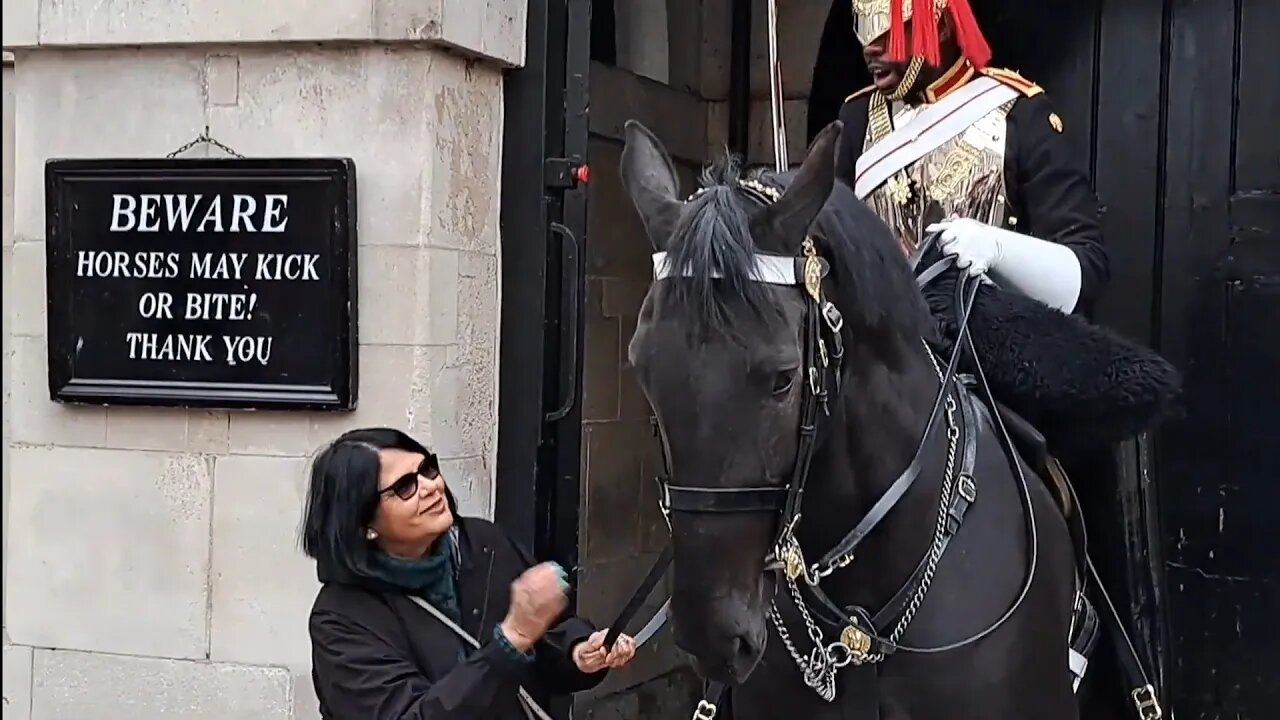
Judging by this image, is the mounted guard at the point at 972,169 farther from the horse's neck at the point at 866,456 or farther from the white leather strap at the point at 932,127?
the horse's neck at the point at 866,456

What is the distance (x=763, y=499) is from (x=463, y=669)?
721mm

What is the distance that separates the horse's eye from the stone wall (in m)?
1.84

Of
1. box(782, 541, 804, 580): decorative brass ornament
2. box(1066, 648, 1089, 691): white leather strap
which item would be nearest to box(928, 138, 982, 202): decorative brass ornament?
box(1066, 648, 1089, 691): white leather strap

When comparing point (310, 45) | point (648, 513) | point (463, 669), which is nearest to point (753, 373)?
point (463, 669)

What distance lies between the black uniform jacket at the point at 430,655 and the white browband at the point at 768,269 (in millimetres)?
764

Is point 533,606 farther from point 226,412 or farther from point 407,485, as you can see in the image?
point 226,412

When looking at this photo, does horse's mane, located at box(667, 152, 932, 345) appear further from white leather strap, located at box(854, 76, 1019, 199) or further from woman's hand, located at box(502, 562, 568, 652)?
white leather strap, located at box(854, 76, 1019, 199)

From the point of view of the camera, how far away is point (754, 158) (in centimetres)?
571

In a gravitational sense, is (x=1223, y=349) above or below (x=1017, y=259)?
below

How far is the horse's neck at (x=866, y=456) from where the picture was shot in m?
2.38

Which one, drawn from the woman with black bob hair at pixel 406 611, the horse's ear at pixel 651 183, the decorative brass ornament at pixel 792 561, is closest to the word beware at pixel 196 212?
the woman with black bob hair at pixel 406 611

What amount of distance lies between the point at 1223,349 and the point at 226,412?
9.55 ft

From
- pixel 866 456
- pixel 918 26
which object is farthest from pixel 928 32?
pixel 866 456

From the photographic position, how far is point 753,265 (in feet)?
6.88
